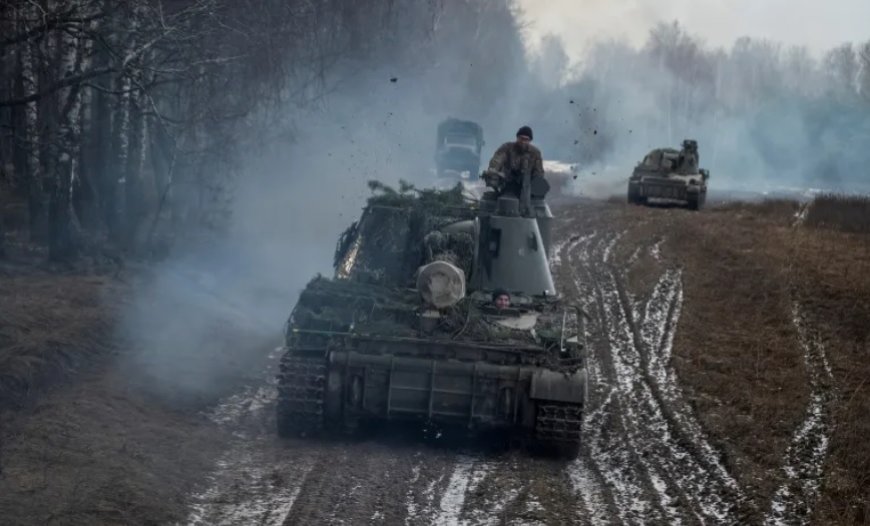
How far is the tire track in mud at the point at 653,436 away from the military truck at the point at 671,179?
62.5 feet

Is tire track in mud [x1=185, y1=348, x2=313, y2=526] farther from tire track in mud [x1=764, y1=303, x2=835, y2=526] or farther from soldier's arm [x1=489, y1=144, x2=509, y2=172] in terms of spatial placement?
soldier's arm [x1=489, y1=144, x2=509, y2=172]

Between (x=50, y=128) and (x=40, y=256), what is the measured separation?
229 cm

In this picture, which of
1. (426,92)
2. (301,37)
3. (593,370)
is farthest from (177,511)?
(426,92)

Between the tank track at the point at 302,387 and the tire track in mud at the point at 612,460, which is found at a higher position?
the tank track at the point at 302,387

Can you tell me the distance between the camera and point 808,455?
34.2 ft

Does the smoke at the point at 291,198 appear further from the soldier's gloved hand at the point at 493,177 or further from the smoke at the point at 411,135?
the soldier's gloved hand at the point at 493,177

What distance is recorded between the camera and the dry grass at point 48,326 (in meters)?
10.9

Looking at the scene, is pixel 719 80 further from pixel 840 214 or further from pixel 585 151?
pixel 840 214

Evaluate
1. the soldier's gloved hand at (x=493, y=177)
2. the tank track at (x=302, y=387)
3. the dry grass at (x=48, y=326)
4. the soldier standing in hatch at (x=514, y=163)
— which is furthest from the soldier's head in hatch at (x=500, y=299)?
the dry grass at (x=48, y=326)

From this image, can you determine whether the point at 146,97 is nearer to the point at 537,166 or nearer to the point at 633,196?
the point at 537,166

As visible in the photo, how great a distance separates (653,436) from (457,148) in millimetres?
39038

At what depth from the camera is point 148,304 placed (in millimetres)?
16125

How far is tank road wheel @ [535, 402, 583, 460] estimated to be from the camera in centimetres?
1015

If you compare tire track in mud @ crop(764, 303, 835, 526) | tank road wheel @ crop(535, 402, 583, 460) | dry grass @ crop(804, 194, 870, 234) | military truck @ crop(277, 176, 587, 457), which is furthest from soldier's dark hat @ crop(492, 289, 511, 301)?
dry grass @ crop(804, 194, 870, 234)
